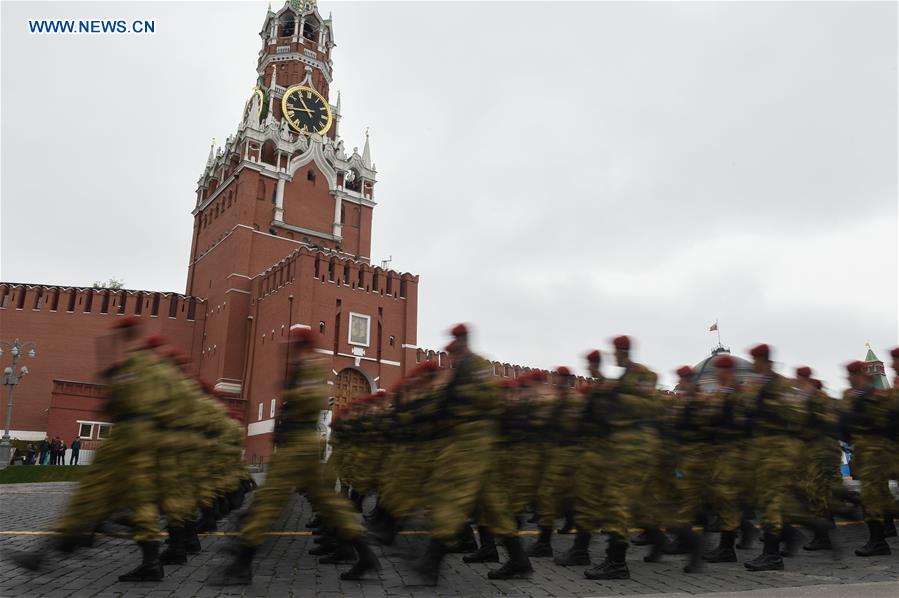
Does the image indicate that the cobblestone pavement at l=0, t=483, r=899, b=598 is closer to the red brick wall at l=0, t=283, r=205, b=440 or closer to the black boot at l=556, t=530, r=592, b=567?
the black boot at l=556, t=530, r=592, b=567

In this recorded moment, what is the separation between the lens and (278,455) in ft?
16.1

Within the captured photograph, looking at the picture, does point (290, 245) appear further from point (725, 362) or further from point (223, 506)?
point (725, 362)

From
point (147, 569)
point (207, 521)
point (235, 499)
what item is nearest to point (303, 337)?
point (147, 569)

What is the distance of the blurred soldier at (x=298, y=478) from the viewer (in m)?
4.73

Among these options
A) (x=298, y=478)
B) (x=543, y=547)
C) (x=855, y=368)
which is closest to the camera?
(x=298, y=478)

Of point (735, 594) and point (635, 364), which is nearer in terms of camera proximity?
point (735, 594)

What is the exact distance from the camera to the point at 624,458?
576 centimetres

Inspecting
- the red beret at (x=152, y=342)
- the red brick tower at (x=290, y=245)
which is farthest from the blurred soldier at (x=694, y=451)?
the red brick tower at (x=290, y=245)

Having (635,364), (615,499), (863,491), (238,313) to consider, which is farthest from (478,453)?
(238,313)

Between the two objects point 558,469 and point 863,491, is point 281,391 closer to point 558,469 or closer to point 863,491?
point 558,469

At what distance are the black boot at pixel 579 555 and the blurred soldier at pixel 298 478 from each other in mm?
2399

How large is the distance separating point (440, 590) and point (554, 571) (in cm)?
154

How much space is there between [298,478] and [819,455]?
21.1 feet

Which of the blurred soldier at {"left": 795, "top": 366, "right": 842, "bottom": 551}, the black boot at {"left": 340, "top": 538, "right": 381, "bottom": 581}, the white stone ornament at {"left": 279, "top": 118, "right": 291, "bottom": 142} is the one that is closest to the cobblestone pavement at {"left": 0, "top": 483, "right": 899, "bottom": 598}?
the black boot at {"left": 340, "top": 538, "right": 381, "bottom": 581}
